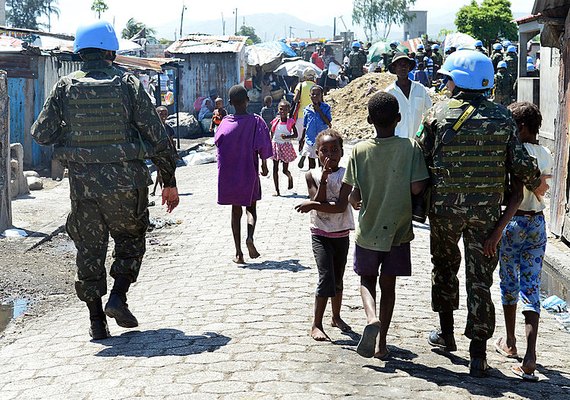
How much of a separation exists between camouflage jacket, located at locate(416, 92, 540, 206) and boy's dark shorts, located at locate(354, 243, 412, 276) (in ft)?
1.30

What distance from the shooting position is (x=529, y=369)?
520cm

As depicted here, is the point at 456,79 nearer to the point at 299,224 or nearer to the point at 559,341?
the point at 559,341

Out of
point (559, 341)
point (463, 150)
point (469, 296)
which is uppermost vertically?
point (463, 150)

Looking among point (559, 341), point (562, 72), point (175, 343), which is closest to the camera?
point (175, 343)

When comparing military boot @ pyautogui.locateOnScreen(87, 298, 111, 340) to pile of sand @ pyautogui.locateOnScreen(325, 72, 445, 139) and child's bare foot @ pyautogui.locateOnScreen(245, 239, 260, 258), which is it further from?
pile of sand @ pyautogui.locateOnScreen(325, 72, 445, 139)

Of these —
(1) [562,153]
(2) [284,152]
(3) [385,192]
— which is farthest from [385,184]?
(2) [284,152]

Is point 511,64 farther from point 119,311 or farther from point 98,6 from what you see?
point 98,6

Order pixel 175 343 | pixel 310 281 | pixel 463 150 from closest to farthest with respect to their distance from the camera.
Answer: pixel 463 150 < pixel 175 343 < pixel 310 281

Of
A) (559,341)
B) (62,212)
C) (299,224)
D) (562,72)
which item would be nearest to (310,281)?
(559,341)

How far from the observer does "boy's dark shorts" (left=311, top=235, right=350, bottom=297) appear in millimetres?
5738

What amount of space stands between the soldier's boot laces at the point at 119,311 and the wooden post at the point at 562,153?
6.04 metres

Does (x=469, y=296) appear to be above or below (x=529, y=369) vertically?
above

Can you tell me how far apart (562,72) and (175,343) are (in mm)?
6765

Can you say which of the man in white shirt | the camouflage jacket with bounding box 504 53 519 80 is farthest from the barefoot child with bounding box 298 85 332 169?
the camouflage jacket with bounding box 504 53 519 80
